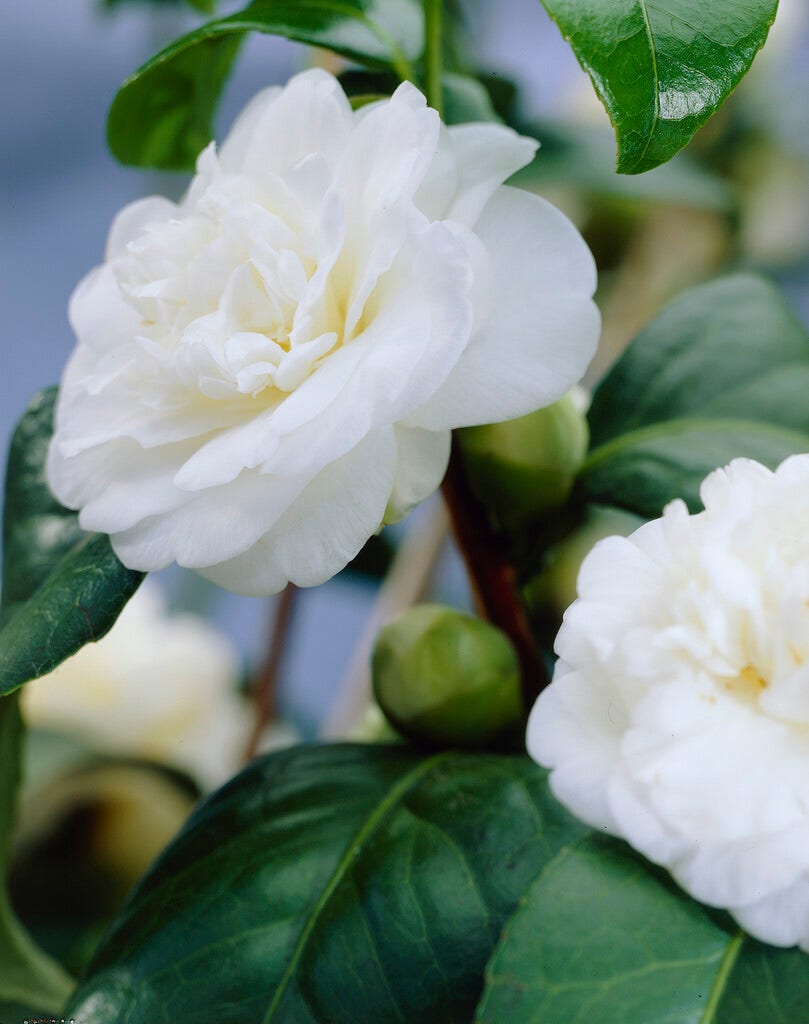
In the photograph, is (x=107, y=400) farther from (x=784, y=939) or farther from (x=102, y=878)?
(x=102, y=878)

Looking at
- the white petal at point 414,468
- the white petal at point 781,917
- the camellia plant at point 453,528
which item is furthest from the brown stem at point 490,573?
the white petal at point 781,917

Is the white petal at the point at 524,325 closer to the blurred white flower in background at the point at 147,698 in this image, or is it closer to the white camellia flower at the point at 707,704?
the white camellia flower at the point at 707,704

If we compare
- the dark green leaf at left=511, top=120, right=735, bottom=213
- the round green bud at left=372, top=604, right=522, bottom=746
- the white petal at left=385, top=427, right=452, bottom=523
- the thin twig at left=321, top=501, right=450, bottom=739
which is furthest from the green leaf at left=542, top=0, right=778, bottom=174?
the thin twig at left=321, top=501, right=450, bottom=739

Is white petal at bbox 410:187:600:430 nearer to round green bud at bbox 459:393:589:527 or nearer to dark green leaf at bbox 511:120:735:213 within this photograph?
round green bud at bbox 459:393:589:527

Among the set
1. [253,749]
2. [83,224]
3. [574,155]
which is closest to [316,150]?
[574,155]

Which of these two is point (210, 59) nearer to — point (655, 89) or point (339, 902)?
point (655, 89)
